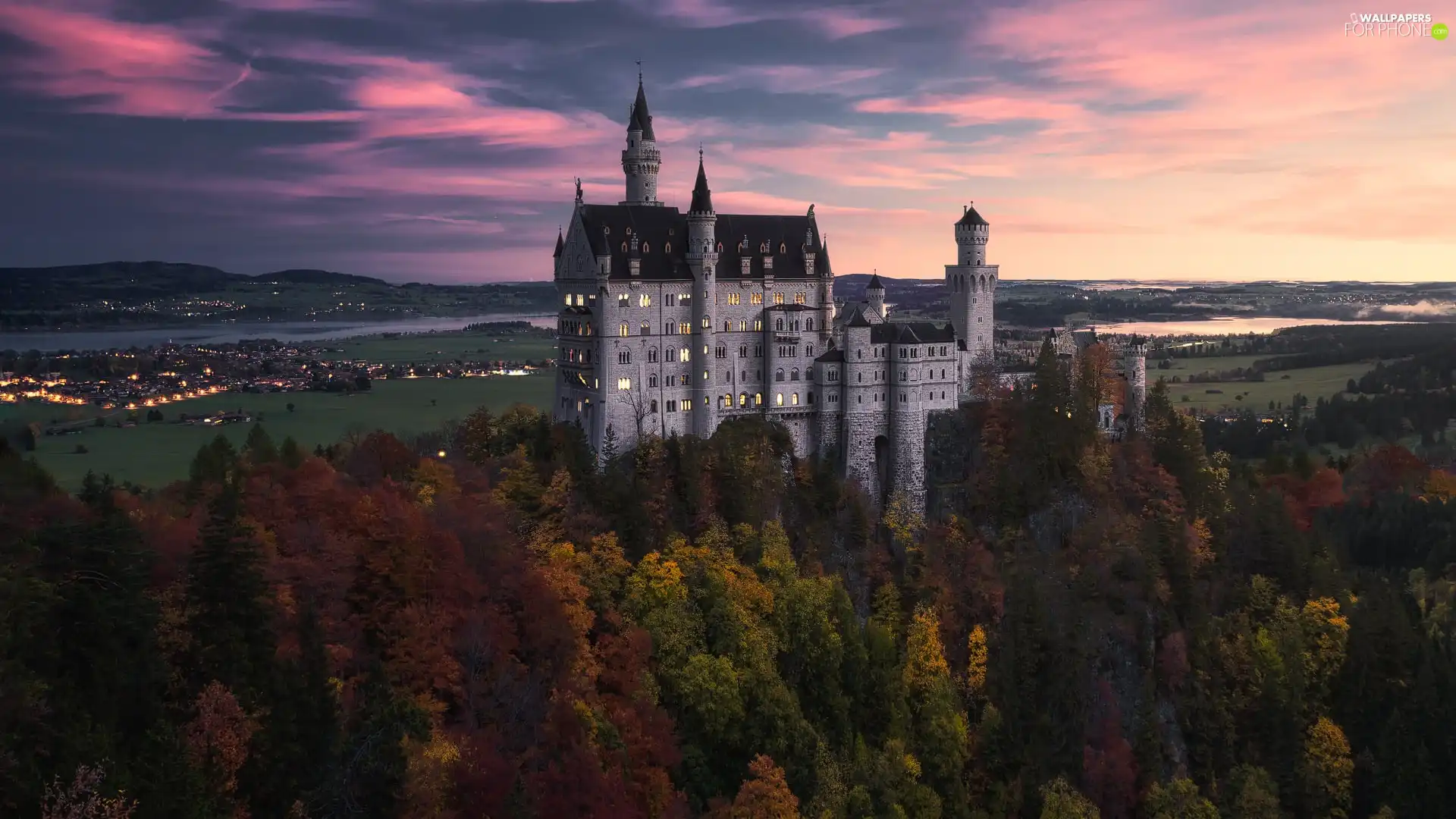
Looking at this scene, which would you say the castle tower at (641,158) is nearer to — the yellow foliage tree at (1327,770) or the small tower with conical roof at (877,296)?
the small tower with conical roof at (877,296)

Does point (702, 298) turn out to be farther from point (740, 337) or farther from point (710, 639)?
point (710, 639)

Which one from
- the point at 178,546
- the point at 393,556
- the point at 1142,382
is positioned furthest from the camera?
the point at 1142,382

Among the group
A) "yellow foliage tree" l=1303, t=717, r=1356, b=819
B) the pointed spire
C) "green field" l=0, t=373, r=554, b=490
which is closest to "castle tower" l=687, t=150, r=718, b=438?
the pointed spire

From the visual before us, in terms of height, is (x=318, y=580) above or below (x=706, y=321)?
below

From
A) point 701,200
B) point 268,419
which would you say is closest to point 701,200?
point 701,200

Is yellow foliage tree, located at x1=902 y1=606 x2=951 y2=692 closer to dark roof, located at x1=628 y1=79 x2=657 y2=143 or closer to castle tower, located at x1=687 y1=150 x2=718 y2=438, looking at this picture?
castle tower, located at x1=687 y1=150 x2=718 y2=438

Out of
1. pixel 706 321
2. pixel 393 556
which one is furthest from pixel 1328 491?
pixel 393 556

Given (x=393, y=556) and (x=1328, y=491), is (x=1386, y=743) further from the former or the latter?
(x=393, y=556)
